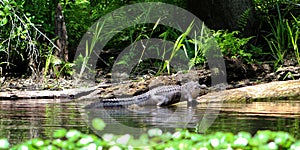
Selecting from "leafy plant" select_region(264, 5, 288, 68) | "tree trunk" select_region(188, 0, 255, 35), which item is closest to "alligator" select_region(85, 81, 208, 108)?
"leafy plant" select_region(264, 5, 288, 68)

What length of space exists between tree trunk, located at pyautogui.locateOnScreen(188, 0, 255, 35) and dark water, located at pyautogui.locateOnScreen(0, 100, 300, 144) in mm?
4492

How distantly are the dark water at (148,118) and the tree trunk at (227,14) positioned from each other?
449cm

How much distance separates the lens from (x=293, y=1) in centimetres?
1365

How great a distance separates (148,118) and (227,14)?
258 inches

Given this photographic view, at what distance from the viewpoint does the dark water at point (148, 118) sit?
5664 millimetres

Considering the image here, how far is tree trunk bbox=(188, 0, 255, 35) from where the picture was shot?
12.8 m

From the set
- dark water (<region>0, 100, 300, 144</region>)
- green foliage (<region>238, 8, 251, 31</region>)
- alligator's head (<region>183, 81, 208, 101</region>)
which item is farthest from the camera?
green foliage (<region>238, 8, 251, 31</region>)

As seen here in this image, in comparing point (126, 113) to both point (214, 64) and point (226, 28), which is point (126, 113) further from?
point (226, 28)

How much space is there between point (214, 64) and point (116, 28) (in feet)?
10.7

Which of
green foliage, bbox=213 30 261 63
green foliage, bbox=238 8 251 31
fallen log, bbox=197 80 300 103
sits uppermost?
green foliage, bbox=238 8 251 31

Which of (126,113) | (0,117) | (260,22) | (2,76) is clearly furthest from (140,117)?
(260,22)

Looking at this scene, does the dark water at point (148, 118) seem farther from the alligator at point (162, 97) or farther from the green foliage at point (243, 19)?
the green foliage at point (243, 19)

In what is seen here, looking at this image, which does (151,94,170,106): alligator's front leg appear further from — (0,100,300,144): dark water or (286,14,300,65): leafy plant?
(286,14,300,65): leafy plant

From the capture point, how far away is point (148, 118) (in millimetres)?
6930
